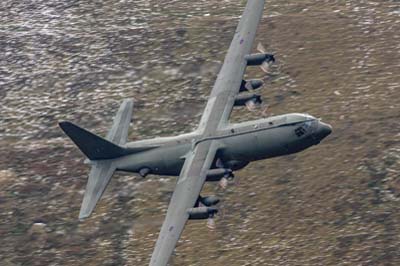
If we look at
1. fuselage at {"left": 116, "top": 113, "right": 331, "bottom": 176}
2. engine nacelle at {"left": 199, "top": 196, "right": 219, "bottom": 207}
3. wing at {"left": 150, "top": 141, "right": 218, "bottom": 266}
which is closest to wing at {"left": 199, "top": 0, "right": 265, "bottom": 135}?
fuselage at {"left": 116, "top": 113, "right": 331, "bottom": 176}

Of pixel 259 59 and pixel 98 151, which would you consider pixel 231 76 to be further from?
pixel 98 151

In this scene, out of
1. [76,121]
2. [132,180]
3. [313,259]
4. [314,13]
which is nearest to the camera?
[313,259]

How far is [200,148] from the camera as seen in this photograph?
3719 cm

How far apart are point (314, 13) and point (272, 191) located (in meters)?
16.9

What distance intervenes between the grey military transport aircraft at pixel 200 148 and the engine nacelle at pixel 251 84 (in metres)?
0.04

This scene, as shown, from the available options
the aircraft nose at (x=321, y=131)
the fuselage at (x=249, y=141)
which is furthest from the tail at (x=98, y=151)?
the aircraft nose at (x=321, y=131)

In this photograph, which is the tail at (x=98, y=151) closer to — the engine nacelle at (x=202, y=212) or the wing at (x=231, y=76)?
the wing at (x=231, y=76)

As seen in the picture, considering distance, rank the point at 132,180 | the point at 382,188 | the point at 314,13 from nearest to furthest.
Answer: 1. the point at 382,188
2. the point at 132,180
3. the point at 314,13

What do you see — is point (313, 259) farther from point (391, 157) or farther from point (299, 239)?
point (391, 157)

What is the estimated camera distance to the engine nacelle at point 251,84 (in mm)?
39531

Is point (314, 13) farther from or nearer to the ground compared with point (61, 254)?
farther from the ground

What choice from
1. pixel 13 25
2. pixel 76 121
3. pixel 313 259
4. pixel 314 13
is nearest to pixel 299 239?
pixel 313 259

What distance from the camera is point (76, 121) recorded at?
4847 centimetres

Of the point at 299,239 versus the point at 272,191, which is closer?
the point at 299,239
